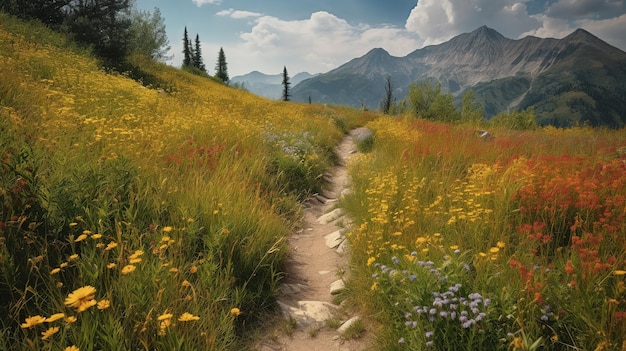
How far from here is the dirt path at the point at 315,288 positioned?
320 centimetres

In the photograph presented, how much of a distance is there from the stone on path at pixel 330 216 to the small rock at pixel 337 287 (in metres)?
A: 2.38

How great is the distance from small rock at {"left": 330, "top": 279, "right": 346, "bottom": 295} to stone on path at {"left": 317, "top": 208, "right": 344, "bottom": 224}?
2.38 metres

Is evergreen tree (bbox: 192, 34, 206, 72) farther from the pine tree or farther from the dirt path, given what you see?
the dirt path

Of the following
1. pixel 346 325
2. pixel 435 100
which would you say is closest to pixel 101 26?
pixel 346 325

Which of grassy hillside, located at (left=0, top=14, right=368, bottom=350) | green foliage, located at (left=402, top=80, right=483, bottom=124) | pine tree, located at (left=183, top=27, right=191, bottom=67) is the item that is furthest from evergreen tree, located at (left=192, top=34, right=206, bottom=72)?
grassy hillside, located at (left=0, top=14, right=368, bottom=350)

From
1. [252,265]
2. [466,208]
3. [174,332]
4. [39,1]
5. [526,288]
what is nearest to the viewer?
[174,332]

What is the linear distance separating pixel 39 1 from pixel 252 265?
2442 cm

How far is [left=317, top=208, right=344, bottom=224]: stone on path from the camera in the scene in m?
6.59

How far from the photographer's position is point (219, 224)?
388 cm

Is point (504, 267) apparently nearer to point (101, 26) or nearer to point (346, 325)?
point (346, 325)

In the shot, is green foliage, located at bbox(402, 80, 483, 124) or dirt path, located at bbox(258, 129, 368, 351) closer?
dirt path, located at bbox(258, 129, 368, 351)

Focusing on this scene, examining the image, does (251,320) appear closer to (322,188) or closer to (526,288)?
(526,288)

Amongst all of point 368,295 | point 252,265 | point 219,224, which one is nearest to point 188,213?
point 219,224

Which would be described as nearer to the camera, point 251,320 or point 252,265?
point 251,320
